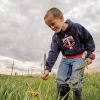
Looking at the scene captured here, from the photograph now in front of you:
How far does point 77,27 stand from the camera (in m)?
4.82

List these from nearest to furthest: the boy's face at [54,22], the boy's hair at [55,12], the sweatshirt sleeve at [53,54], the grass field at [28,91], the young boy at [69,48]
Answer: the grass field at [28,91] → the boy's face at [54,22] → the boy's hair at [55,12] → the young boy at [69,48] → the sweatshirt sleeve at [53,54]

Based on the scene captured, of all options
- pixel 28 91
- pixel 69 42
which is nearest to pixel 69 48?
pixel 69 42

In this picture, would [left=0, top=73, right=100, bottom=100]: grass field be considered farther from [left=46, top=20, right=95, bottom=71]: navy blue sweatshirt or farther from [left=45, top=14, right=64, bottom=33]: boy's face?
[left=45, top=14, right=64, bottom=33]: boy's face

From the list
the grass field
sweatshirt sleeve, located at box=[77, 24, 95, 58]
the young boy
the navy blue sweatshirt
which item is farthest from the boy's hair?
the grass field

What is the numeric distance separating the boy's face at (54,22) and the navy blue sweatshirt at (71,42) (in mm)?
335

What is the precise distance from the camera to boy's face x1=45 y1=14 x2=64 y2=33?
4.29 metres

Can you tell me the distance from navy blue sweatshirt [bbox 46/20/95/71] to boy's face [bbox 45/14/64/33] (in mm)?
335

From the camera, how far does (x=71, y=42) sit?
468 centimetres

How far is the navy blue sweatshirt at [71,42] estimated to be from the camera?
468cm

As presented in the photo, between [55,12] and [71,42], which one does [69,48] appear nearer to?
[71,42]

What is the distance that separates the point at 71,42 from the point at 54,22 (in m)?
0.51

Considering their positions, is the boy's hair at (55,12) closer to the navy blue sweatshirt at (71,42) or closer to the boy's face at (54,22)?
the boy's face at (54,22)

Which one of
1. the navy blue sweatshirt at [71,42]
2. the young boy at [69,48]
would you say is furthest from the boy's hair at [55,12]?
the navy blue sweatshirt at [71,42]

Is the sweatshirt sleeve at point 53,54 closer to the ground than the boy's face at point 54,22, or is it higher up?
closer to the ground
